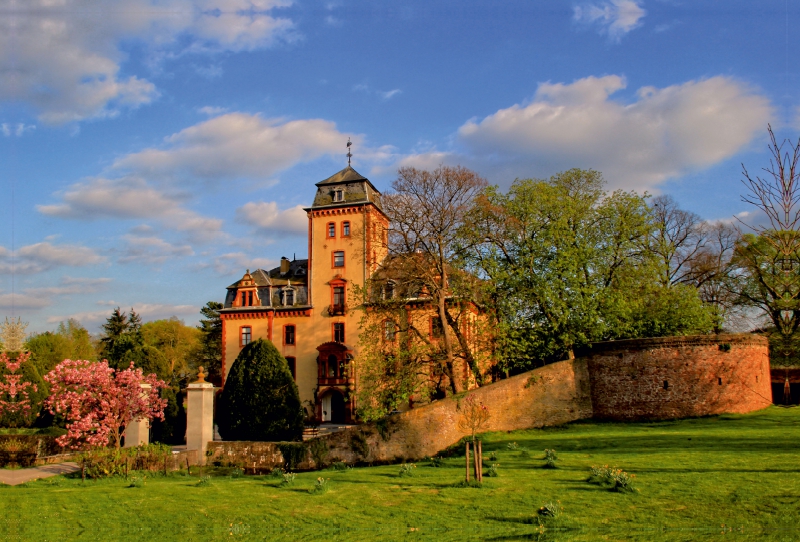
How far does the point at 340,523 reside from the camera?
10.6m

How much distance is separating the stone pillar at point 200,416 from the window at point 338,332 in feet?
75.4

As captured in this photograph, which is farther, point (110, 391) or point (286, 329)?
point (286, 329)

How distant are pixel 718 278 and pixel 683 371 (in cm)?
1776

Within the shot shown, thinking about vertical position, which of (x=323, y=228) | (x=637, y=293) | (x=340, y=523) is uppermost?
(x=323, y=228)

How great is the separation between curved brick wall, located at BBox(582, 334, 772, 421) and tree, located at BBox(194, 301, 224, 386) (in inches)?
1745

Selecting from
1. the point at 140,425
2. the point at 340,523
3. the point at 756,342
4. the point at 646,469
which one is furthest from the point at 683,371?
the point at 140,425

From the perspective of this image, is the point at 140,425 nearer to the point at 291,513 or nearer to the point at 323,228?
the point at 291,513

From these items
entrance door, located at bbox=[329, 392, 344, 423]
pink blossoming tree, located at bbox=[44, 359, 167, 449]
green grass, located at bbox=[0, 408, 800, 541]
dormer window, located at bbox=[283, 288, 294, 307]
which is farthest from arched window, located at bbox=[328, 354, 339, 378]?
green grass, located at bbox=[0, 408, 800, 541]

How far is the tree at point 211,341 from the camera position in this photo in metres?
60.4

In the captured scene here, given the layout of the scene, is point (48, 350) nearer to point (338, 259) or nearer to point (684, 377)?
point (338, 259)

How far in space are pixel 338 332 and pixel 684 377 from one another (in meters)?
25.1

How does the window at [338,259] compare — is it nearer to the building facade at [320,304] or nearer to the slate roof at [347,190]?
the building facade at [320,304]

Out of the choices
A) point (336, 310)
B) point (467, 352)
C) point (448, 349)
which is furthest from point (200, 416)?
point (336, 310)

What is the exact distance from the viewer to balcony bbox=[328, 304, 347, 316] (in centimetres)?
4256
